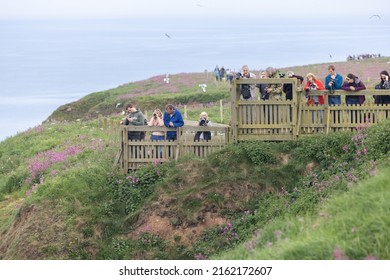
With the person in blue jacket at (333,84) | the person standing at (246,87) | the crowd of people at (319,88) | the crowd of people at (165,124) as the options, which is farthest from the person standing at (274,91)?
the crowd of people at (165,124)

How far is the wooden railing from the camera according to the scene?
22.2 m

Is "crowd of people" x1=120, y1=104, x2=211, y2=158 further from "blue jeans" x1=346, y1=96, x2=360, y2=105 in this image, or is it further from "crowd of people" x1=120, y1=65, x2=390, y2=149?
"blue jeans" x1=346, y1=96, x2=360, y2=105

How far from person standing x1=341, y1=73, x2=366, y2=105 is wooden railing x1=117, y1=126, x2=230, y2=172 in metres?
3.40

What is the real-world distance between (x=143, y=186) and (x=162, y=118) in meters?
2.83

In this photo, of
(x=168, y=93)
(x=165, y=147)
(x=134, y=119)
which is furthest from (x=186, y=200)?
(x=168, y=93)

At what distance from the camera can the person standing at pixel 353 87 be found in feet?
72.9

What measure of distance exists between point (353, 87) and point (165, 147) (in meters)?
5.21

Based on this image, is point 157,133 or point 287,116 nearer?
point 287,116

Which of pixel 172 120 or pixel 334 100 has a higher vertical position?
pixel 334 100

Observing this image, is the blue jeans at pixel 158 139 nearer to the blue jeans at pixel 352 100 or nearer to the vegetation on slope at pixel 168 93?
the blue jeans at pixel 352 100

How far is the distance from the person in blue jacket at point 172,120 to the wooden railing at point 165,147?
5.3 inches

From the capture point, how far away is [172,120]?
73.7ft

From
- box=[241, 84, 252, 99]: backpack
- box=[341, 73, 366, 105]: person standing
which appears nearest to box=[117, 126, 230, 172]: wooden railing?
box=[241, 84, 252, 99]: backpack

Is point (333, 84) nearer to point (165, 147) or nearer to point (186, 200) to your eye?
point (165, 147)
